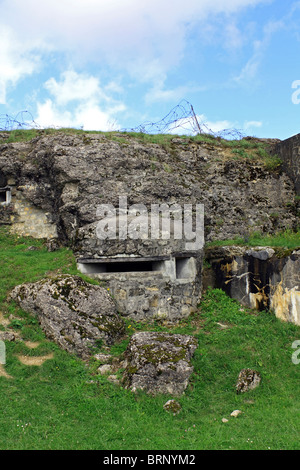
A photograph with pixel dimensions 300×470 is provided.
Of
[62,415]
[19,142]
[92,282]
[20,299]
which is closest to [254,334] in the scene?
[92,282]

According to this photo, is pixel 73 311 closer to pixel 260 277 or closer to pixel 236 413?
pixel 236 413

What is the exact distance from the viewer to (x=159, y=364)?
7.31 metres

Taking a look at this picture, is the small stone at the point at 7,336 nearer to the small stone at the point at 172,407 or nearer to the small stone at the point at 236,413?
the small stone at the point at 172,407

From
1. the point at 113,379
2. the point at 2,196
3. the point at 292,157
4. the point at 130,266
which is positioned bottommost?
the point at 113,379

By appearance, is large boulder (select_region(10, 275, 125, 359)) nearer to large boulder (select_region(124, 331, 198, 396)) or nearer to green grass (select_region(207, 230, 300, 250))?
large boulder (select_region(124, 331, 198, 396))

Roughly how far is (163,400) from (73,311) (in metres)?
2.92

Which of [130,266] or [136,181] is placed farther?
[136,181]

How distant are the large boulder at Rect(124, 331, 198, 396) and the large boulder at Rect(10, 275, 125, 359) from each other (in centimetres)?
93

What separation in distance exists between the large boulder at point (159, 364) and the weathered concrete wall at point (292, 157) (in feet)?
28.0

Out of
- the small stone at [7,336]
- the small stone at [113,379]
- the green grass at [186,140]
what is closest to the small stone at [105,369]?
the small stone at [113,379]

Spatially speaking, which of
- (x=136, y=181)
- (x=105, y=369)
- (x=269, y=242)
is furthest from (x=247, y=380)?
(x=136, y=181)

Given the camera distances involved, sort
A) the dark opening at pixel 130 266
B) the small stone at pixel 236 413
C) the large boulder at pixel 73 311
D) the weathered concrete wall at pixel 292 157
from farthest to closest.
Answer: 1. the weathered concrete wall at pixel 292 157
2. the dark opening at pixel 130 266
3. the large boulder at pixel 73 311
4. the small stone at pixel 236 413

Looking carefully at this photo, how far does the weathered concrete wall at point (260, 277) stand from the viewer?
9.27 meters

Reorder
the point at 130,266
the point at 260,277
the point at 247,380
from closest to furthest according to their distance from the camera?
the point at 247,380 < the point at 260,277 < the point at 130,266
